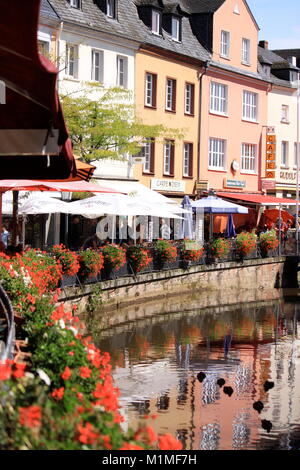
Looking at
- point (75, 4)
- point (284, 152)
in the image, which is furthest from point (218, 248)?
point (284, 152)

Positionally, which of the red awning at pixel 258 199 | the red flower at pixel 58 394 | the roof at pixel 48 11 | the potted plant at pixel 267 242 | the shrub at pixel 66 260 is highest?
the roof at pixel 48 11

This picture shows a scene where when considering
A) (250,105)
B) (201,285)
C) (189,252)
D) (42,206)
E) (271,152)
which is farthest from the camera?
(271,152)

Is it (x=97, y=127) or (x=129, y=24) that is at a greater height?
(x=129, y=24)

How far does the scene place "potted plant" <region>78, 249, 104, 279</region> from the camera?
25.9m

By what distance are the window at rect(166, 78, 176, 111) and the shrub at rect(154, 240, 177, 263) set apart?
40.7ft

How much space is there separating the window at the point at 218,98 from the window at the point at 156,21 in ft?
17.9

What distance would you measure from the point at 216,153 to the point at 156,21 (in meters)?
7.90

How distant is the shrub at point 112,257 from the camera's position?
27734mm

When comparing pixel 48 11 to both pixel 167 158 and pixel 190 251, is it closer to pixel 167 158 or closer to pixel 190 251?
pixel 190 251

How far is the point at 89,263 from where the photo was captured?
25953 mm

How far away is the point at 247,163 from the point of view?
5100 cm

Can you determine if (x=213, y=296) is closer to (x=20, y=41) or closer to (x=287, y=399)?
(x=287, y=399)

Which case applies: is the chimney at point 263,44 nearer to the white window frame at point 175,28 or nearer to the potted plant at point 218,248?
the white window frame at point 175,28

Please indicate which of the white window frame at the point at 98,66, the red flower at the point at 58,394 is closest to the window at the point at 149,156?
the white window frame at the point at 98,66
